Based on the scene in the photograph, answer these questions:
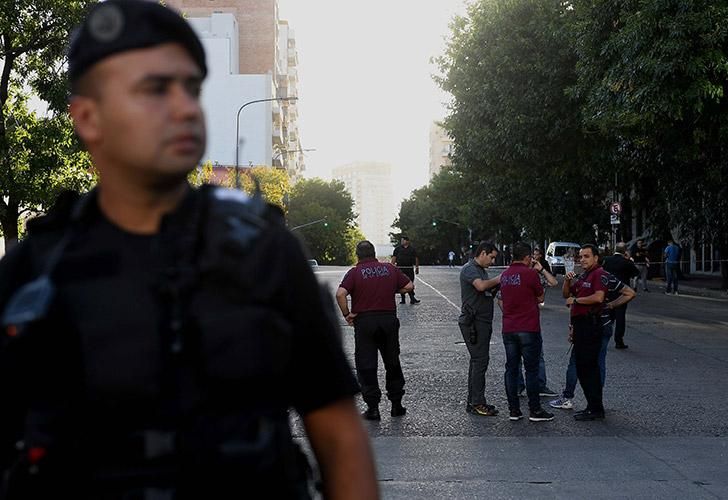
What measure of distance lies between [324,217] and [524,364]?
86.9 m

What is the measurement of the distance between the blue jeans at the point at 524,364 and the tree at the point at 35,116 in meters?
12.9

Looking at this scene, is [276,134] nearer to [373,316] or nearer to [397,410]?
[373,316]

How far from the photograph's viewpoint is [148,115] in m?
1.64

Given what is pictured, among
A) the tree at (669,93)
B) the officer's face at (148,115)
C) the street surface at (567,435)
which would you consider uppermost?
the tree at (669,93)

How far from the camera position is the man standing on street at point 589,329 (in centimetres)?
980

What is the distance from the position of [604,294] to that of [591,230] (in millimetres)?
37872

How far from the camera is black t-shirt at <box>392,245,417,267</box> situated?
2447cm

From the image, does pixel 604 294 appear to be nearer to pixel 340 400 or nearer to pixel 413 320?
pixel 340 400

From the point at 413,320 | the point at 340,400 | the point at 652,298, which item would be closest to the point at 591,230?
the point at 652,298

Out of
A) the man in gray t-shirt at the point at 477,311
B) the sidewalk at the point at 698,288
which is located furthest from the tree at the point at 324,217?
the man in gray t-shirt at the point at 477,311

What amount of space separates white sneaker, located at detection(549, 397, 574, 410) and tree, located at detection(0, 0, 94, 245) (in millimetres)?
12824

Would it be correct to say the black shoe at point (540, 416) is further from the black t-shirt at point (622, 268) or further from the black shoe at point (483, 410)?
the black t-shirt at point (622, 268)

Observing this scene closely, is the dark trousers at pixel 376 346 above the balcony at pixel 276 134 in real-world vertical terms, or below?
below

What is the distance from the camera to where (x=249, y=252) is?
1604mm
